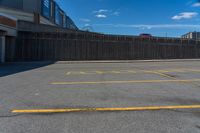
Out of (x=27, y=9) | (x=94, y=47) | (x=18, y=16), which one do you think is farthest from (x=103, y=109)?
(x=27, y=9)

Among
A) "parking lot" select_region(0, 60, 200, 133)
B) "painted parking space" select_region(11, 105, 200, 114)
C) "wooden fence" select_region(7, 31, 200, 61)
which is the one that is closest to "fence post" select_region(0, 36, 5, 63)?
"wooden fence" select_region(7, 31, 200, 61)

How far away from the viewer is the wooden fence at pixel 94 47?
26969 millimetres

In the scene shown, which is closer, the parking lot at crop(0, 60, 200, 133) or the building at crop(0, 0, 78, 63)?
the parking lot at crop(0, 60, 200, 133)

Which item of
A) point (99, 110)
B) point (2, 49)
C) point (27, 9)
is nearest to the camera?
point (99, 110)

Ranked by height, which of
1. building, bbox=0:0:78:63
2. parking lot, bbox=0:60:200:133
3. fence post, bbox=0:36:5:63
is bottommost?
parking lot, bbox=0:60:200:133

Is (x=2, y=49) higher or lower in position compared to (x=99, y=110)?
higher

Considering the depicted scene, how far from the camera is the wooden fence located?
88.5 feet

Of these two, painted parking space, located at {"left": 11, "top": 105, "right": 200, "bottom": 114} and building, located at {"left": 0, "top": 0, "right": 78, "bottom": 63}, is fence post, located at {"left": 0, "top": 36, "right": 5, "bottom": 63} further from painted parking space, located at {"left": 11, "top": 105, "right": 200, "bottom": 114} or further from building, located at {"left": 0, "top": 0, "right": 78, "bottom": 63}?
painted parking space, located at {"left": 11, "top": 105, "right": 200, "bottom": 114}

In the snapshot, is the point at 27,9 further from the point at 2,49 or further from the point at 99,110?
the point at 99,110

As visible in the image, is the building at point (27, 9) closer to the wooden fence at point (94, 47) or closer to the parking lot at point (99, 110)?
the wooden fence at point (94, 47)

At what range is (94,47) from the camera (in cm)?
2920

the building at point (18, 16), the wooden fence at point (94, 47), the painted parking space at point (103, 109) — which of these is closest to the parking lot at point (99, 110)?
the painted parking space at point (103, 109)

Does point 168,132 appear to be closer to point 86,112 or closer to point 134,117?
point 134,117

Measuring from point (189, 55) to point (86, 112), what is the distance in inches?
1188
